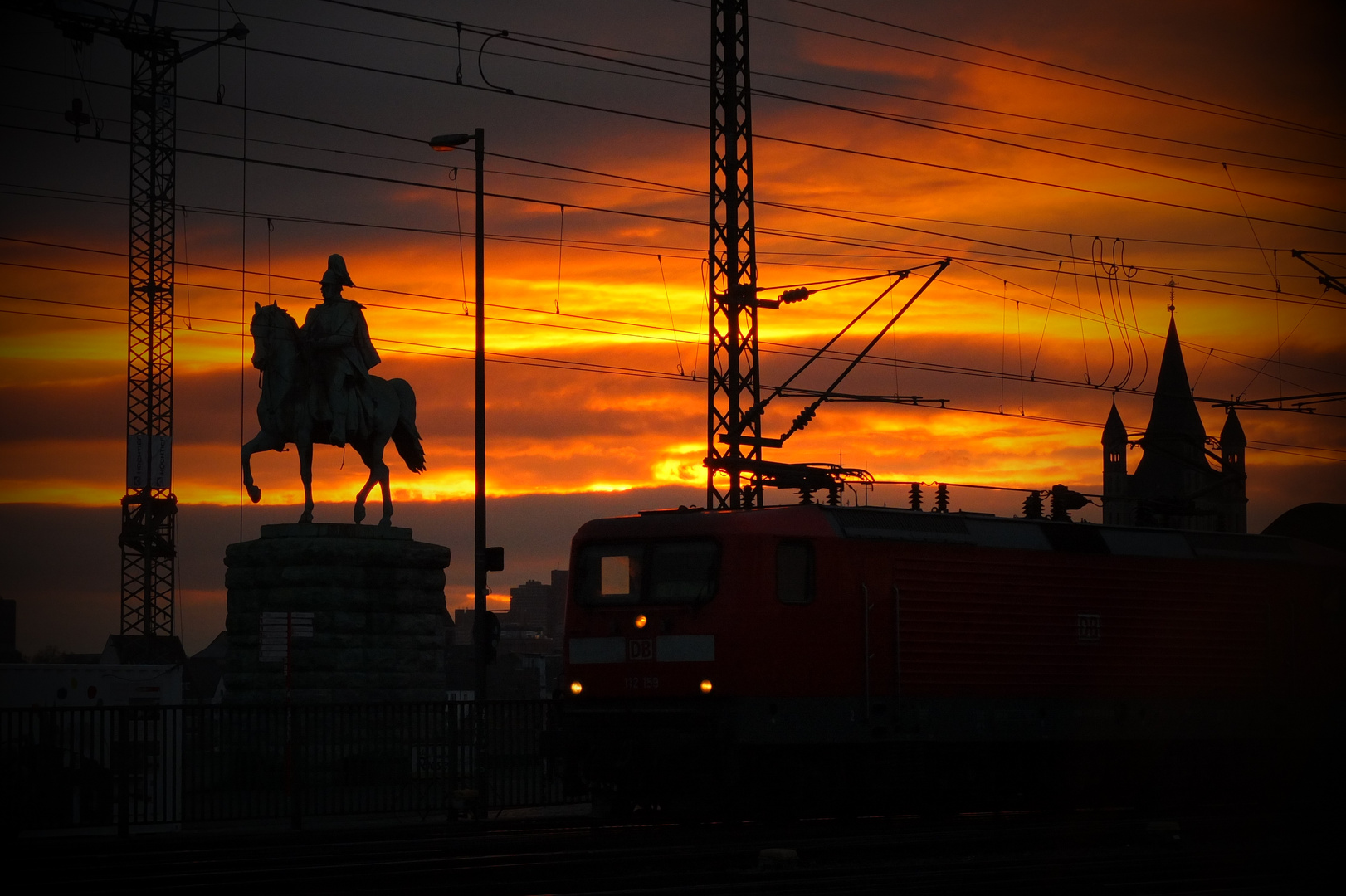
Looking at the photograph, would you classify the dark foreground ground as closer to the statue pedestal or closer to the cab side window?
the cab side window

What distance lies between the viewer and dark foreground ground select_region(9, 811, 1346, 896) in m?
13.9

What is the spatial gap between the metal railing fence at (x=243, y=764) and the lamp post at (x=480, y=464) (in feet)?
4.05

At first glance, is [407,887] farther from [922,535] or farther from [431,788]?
[431,788]

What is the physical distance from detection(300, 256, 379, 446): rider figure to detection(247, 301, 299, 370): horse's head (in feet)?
1.32

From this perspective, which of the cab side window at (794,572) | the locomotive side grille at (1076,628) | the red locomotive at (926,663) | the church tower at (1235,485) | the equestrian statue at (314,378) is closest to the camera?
the red locomotive at (926,663)

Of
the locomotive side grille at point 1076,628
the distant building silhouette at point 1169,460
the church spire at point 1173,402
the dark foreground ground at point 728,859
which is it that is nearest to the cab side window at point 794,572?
the locomotive side grille at point 1076,628

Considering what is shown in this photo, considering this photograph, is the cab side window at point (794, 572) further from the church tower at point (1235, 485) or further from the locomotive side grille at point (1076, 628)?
the church tower at point (1235, 485)

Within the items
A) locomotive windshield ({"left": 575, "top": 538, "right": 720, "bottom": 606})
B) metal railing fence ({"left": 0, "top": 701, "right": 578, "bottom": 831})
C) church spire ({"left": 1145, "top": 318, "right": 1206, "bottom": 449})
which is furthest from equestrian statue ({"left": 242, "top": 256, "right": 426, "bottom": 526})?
church spire ({"left": 1145, "top": 318, "right": 1206, "bottom": 449})

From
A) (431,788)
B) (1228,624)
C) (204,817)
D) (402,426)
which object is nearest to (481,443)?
(431,788)

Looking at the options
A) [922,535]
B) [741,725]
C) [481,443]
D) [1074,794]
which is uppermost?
[481,443]

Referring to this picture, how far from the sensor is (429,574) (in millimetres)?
33469

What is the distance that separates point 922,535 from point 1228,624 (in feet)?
24.0

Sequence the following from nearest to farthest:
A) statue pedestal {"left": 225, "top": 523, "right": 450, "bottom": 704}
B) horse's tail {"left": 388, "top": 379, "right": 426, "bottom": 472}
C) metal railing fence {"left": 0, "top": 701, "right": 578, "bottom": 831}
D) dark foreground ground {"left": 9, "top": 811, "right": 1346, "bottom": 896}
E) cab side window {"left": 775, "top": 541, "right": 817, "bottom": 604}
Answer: dark foreground ground {"left": 9, "top": 811, "right": 1346, "bottom": 896} → cab side window {"left": 775, "top": 541, "right": 817, "bottom": 604} → metal railing fence {"left": 0, "top": 701, "right": 578, "bottom": 831} → statue pedestal {"left": 225, "top": 523, "right": 450, "bottom": 704} → horse's tail {"left": 388, "top": 379, "right": 426, "bottom": 472}

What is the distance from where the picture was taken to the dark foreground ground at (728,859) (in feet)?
45.8
